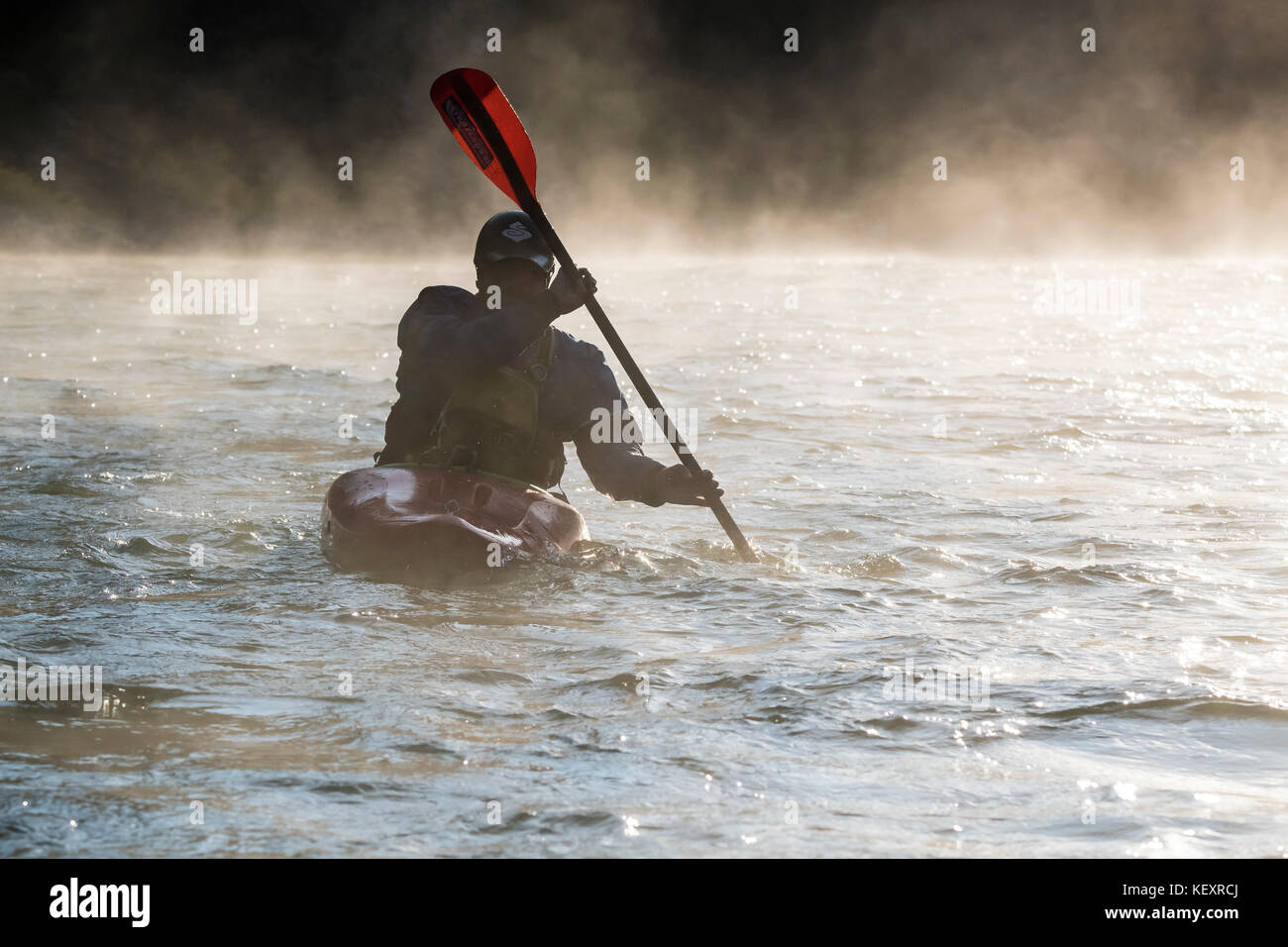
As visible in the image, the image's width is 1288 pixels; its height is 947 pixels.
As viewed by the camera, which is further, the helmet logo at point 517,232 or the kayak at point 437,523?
the helmet logo at point 517,232

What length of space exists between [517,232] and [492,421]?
28.7 inches

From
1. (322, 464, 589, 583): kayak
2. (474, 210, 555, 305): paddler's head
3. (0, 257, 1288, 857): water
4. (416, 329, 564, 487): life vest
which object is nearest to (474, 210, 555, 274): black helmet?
(474, 210, 555, 305): paddler's head

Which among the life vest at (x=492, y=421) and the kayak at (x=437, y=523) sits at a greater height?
the life vest at (x=492, y=421)

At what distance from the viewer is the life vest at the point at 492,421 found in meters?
5.81

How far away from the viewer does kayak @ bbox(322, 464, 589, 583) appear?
18.2ft

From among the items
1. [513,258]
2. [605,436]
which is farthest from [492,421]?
[513,258]

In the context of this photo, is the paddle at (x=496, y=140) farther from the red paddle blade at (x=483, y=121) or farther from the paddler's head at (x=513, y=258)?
the paddler's head at (x=513, y=258)

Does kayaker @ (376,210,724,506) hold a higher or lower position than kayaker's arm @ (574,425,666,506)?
higher

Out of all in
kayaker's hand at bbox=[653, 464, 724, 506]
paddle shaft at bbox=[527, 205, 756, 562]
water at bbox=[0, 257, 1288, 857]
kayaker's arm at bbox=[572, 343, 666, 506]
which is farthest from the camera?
kayaker's arm at bbox=[572, 343, 666, 506]

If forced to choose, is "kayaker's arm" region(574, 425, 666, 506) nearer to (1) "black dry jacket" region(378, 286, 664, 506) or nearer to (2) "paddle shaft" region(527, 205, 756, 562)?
(1) "black dry jacket" region(378, 286, 664, 506)

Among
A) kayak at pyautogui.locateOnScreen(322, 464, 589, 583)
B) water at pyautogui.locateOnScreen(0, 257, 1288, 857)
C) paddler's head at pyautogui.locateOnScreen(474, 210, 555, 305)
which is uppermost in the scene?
paddler's head at pyautogui.locateOnScreen(474, 210, 555, 305)

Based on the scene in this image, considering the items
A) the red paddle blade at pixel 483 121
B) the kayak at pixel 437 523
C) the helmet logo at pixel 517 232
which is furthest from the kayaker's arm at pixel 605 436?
the red paddle blade at pixel 483 121

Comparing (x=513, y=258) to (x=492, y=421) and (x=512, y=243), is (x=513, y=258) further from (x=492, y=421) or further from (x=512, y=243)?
(x=492, y=421)
